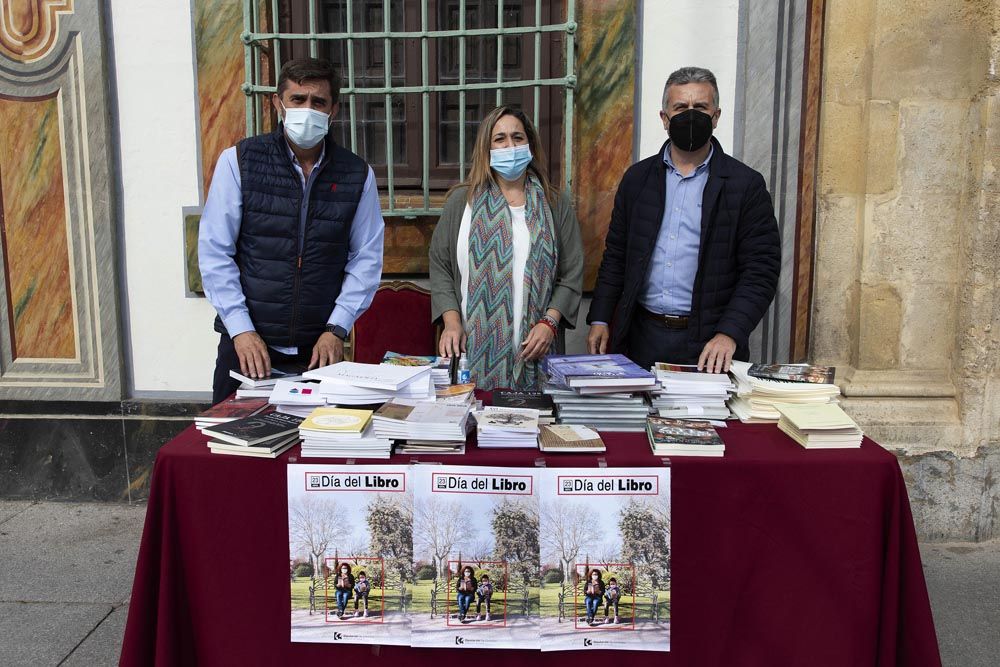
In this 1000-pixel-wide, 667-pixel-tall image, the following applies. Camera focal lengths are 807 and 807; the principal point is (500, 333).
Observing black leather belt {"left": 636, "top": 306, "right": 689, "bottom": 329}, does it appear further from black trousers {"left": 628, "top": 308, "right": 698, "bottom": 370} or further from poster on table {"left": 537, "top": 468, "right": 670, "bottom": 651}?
poster on table {"left": 537, "top": 468, "right": 670, "bottom": 651}

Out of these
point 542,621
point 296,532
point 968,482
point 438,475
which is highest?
point 438,475

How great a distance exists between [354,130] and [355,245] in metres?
1.17

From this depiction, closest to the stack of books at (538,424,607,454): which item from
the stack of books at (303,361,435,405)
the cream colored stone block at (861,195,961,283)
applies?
the stack of books at (303,361,435,405)

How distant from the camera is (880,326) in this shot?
3.50 m

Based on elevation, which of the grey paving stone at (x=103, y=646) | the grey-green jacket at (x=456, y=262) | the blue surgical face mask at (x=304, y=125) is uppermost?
the blue surgical face mask at (x=304, y=125)

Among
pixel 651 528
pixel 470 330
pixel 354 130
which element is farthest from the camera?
pixel 354 130

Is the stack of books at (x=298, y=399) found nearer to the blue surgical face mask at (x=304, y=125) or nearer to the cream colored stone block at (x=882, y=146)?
the blue surgical face mask at (x=304, y=125)

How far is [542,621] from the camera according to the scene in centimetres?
175

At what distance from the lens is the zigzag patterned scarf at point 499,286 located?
296cm

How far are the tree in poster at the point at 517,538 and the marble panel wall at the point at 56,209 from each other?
2.85 m

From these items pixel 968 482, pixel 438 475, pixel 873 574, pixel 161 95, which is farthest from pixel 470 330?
pixel 968 482

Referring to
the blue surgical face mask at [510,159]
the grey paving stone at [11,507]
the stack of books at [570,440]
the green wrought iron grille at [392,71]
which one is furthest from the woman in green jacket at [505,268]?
the grey paving stone at [11,507]

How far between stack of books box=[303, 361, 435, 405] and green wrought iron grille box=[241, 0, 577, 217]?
67.5 inches

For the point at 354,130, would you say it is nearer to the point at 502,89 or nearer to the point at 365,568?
the point at 502,89
